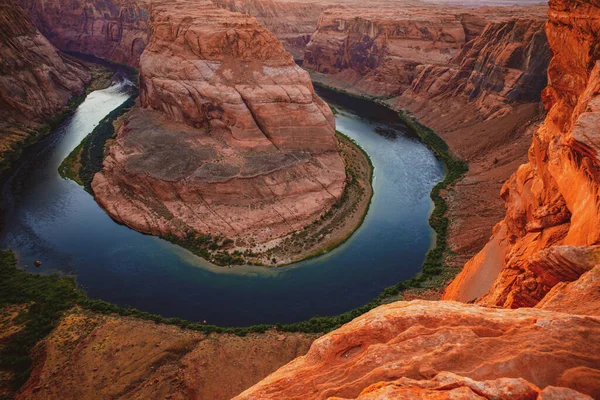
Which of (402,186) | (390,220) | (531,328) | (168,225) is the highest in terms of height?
(402,186)

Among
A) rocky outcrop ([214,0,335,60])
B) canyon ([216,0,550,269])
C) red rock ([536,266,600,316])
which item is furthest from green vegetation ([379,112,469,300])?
rocky outcrop ([214,0,335,60])

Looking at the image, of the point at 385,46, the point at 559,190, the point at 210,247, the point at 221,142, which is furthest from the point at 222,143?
the point at 385,46

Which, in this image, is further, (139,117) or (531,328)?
(139,117)

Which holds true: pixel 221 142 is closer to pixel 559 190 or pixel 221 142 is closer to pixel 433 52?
pixel 559 190

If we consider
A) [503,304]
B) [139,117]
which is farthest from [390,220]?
[139,117]

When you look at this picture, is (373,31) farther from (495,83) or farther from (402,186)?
(402,186)

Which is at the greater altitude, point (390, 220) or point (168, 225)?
point (390, 220)

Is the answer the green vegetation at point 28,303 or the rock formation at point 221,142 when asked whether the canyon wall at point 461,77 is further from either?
the green vegetation at point 28,303

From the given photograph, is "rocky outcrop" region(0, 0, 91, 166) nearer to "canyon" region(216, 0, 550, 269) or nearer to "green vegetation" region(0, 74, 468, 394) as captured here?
"green vegetation" region(0, 74, 468, 394)
